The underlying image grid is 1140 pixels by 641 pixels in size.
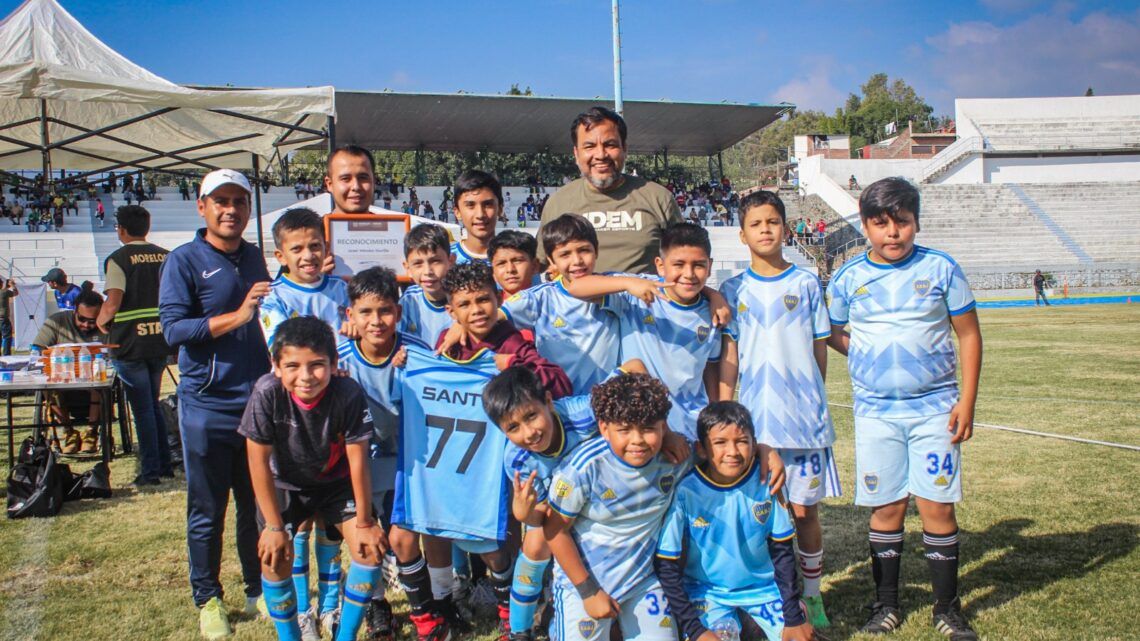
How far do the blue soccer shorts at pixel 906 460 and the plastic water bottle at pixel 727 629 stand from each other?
2.86ft

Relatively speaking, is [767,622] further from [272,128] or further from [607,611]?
[272,128]

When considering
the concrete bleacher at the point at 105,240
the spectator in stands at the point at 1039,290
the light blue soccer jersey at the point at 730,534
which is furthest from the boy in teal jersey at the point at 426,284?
the spectator in stands at the point at 1039,290

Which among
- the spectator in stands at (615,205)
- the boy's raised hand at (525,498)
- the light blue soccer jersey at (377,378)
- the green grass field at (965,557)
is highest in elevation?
the spectator in stands at (615,205)

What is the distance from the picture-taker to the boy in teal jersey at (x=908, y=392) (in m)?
3.54

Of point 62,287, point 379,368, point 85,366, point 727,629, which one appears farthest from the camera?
point 62,287

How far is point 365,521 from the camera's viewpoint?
133 inches

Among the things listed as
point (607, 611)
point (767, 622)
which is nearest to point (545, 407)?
point (607, 611)

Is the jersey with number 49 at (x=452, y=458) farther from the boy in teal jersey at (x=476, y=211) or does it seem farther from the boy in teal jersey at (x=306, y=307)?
the boy in teal jersey at (x=476, y=211)

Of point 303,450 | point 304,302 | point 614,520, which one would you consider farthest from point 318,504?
point 614,520

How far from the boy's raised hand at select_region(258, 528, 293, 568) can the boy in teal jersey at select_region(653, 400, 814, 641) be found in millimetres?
1549

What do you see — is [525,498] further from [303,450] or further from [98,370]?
[98,370]

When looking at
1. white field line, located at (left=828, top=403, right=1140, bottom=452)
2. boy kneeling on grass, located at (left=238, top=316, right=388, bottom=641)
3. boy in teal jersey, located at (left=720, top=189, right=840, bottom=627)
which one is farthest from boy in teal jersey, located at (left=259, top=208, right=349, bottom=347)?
white field line, located at (left=828, top=403, right=1140, bottom=452)

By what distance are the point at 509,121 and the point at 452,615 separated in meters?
32.1

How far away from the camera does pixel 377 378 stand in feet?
12.1
